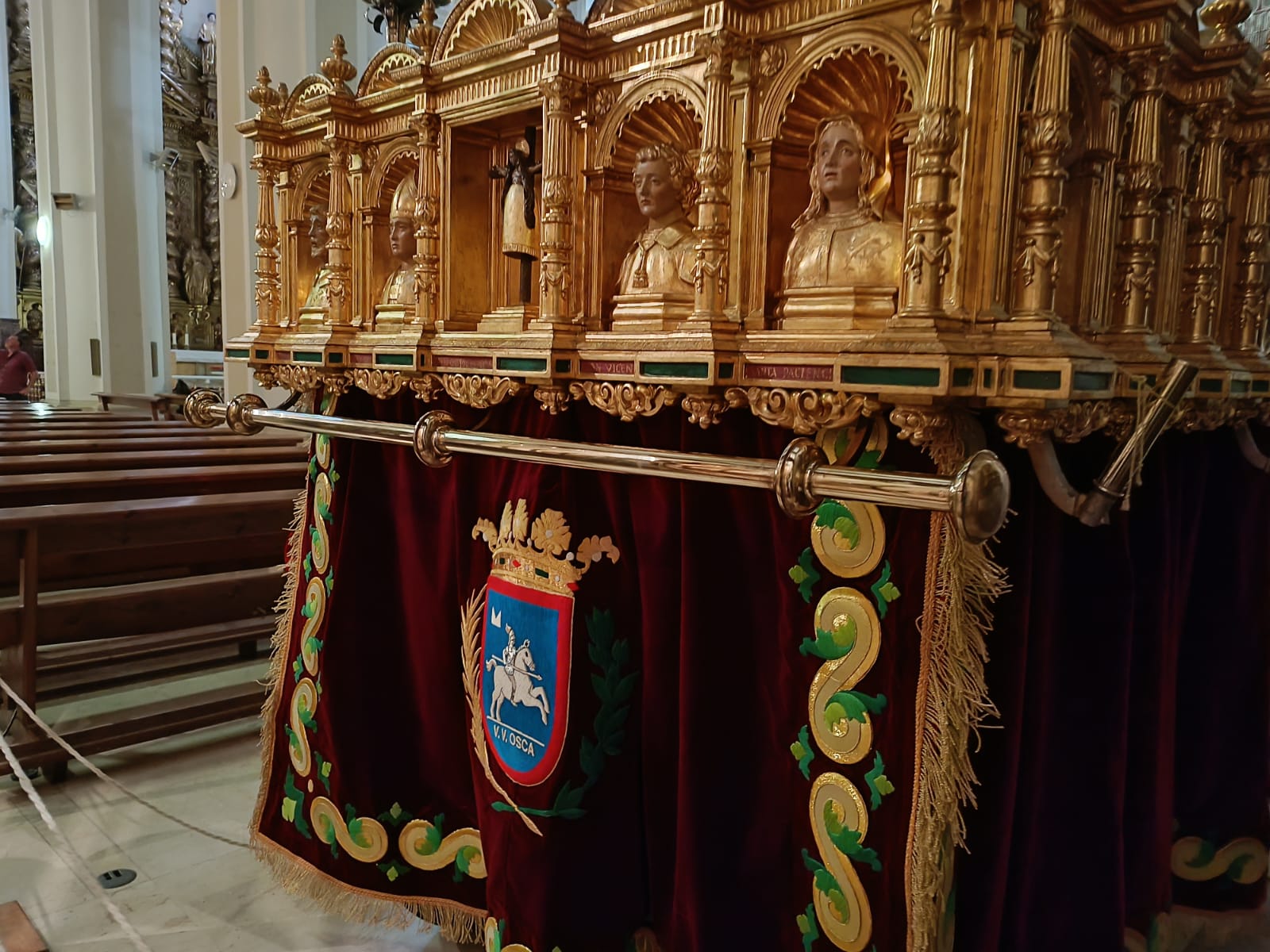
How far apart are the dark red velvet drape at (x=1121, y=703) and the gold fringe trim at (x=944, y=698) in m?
0.13

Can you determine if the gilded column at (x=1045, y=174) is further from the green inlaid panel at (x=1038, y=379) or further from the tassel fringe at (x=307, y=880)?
the tassel fringe at (x=307, y=880)

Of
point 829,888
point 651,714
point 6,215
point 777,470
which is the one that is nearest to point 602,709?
point 651,714

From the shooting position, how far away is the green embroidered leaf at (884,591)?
1301 millimetres

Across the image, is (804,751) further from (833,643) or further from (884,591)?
(884,591)

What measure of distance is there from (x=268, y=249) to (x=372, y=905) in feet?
5.06

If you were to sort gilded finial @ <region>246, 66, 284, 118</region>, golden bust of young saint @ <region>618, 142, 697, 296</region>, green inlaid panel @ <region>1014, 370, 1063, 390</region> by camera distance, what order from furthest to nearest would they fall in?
gilded finial @ <region>246, 66, 284, 118</region> → golden bust of young saint @ <region>618, 142, 697, 296</region> → green inlaid panel @ <region>1014, 370, 1063, 390</region>

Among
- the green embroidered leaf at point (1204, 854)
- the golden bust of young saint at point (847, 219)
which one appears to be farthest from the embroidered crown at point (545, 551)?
the green embroidered leaf at point (1204, 854)

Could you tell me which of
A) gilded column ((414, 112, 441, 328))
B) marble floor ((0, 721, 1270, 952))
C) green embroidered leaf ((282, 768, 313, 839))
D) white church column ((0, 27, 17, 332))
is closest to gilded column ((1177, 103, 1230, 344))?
marble floor ((0, 721, 1270, 952))

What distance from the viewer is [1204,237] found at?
1712 millimetres

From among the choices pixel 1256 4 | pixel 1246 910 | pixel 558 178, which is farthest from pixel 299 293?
pixel 1256 4

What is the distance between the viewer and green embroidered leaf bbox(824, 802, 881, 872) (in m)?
1.33

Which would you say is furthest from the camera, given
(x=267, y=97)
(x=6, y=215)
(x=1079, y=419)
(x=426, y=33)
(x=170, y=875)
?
(x=6, y=215)

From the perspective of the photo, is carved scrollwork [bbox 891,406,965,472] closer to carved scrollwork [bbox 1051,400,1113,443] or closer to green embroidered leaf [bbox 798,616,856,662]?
carved scrollwork [bbox 1051,400,1113,443]

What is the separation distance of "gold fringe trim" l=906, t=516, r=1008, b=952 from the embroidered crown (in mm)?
605
